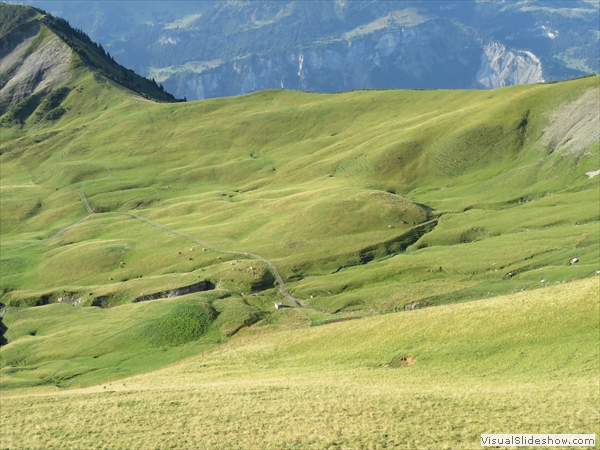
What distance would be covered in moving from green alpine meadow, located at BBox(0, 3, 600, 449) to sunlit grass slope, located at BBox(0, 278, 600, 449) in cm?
25

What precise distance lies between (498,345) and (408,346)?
10.1 m

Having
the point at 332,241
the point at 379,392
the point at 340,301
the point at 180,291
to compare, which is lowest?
the point at 379,392

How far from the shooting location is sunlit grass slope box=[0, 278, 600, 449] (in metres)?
38.9

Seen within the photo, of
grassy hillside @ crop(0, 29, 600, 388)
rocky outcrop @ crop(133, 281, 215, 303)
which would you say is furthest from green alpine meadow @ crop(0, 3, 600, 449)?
grassy hillside @ crop(0, 29, 600, 388)

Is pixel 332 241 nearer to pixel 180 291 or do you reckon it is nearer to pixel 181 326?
pixel 180 291

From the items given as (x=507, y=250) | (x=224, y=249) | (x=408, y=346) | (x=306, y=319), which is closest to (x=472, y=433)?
(x=408, y=346)

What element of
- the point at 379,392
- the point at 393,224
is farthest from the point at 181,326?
the point at 393,224

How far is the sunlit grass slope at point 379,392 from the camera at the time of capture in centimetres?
3888

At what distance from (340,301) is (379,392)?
165ft

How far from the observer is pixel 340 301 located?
320 ft

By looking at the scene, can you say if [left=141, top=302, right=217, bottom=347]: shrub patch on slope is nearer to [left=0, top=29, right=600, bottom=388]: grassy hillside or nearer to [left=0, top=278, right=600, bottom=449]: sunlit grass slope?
[left=0, top=29, right=600, bottom=388]: grassy hillside

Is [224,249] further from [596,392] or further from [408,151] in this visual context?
[596,392]

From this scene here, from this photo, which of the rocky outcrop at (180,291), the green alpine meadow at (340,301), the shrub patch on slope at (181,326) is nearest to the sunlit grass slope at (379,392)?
the green alpine meadow at (340,301)

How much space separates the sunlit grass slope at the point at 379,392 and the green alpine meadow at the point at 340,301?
0.25m
